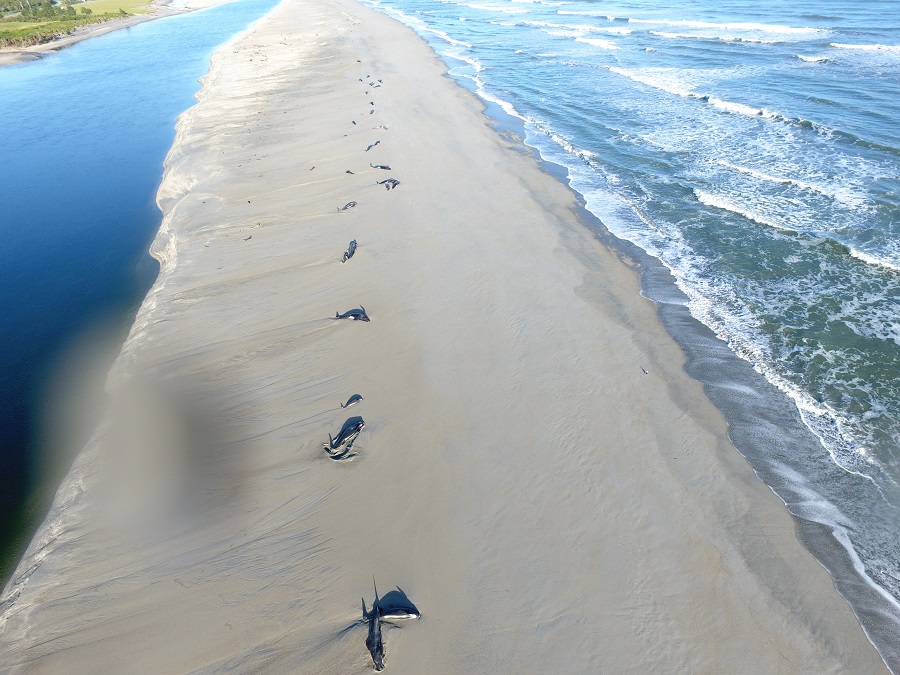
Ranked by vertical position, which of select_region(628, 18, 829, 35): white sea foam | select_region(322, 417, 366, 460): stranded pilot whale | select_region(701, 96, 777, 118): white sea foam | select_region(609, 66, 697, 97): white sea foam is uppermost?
select_region(628, 18, 829, 35): white sea foam

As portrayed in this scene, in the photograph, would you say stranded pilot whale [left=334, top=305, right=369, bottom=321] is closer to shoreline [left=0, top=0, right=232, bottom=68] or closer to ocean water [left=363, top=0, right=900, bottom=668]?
ocean water [left=363, top=0, right=900, bottom=668]

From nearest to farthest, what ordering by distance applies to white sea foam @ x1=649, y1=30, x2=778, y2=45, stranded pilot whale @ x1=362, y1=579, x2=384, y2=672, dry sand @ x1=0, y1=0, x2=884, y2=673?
stranded pilot whale @ x1=362, y1=579, x2=384, y2=672, dry sand @ x1=0, y1=0, x2=884, y2=673, white sea foam @ x1=649, y1=30, x2=778, y2=45

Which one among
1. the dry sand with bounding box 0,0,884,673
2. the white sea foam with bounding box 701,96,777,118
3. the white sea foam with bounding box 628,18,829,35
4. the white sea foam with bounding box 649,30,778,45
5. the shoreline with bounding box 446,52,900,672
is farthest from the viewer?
the white sea foam with bounding box 628,18,829,35

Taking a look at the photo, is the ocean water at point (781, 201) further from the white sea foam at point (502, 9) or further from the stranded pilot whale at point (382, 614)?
the white sea foam at point (502, 9)

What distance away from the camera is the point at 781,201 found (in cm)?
1565

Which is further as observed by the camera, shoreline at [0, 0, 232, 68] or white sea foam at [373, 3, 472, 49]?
shoreline at [0, 0, 232, 68]

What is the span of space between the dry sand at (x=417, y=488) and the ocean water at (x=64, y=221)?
114cm

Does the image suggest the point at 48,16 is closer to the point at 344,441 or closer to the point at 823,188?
the point at 344,441

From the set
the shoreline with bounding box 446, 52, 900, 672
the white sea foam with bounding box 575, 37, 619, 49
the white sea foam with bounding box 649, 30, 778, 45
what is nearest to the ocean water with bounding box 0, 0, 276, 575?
the shoreline with bounding box 446, 52, 900, 672

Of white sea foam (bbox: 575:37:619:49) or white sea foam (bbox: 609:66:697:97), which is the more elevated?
white sea foam (bbox: 575:37:619:49)

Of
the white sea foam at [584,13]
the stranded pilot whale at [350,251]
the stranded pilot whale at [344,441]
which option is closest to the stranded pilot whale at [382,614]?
the stranded pilot whale at [344,441]

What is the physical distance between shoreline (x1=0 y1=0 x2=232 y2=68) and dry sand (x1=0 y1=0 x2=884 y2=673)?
52.4 meters

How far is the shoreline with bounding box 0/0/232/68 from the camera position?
48.0m

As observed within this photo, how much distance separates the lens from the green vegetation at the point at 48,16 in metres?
53.2
